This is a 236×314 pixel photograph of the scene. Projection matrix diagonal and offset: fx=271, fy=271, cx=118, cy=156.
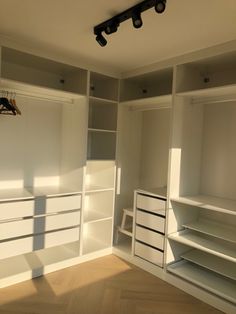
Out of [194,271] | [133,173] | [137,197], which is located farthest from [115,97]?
[194,271]

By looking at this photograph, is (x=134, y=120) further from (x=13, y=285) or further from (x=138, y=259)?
(x=13, y=285)

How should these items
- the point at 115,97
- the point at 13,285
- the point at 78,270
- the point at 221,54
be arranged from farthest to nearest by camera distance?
the point at 115,97 → the point at 78,270 → the point at 13,285 → the point at 221,54

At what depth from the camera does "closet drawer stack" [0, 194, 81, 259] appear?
2.58 m

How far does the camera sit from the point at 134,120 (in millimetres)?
3678

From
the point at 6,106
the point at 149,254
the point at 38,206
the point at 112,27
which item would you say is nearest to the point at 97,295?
the point at 149,254

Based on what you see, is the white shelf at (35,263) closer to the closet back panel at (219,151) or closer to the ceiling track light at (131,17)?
the closet back panel at (219,151)

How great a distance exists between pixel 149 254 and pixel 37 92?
2174mm

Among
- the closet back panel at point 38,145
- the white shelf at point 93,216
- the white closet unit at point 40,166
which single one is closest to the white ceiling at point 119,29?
the white closet unit at point 40,166

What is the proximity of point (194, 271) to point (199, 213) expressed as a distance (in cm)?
64

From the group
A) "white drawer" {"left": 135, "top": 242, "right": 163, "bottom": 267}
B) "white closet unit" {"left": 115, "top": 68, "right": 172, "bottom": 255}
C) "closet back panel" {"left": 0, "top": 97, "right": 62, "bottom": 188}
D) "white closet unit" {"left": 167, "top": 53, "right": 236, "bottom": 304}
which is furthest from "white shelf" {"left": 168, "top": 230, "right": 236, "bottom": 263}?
"closet back panel" {"left": 0, "top": 97, "right": 62, "bottom": 188}

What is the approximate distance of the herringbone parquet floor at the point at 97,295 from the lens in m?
2.34

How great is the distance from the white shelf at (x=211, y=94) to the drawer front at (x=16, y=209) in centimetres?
190

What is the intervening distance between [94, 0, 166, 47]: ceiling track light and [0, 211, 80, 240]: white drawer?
5.96ft

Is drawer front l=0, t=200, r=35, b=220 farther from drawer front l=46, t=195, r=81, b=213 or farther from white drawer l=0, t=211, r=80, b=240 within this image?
drawer front l=46, t=195, r=81, b=213
